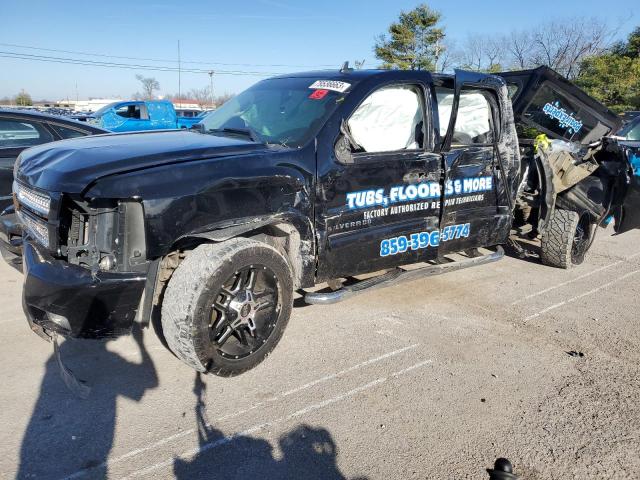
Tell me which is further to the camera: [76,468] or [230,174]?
[230,174]

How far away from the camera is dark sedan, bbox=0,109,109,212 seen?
5.57 meters

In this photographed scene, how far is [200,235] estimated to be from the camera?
10.1 ft

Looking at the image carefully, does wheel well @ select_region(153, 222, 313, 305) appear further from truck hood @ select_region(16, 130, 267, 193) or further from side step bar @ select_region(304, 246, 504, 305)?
truck hood @ select_region(16, 130, 267, 193)

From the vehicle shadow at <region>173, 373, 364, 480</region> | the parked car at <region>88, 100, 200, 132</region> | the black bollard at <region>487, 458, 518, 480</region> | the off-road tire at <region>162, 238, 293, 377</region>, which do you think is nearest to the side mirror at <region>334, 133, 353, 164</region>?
the off-road tire at <region>162, 238, 293, 377</region>

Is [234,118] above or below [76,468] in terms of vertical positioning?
above

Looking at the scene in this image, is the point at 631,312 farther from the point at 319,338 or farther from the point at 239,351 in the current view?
the point at 239,351

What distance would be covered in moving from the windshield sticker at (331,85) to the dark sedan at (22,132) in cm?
332

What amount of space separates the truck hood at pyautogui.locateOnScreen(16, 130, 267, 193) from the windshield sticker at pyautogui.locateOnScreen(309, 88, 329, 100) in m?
0.70

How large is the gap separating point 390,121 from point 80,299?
266cm

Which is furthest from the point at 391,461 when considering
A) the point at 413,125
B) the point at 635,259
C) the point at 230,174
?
the point at 635,259

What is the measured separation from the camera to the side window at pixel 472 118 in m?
4.58

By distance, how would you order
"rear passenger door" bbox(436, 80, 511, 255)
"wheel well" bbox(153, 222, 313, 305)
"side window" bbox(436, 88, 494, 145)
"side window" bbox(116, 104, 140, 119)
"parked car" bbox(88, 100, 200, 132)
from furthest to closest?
"side window" bbox(116, 104, 140, 119) → "parked car" bbox(88, 100, 200, 132) → "side window" bbox(436, 88, 494, 145) → "rear passenger door" bbox(436, 80, 511, 255) → "wheel well" bbox(153, 222, 313, 305)

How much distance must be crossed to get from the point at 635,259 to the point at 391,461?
218 inches

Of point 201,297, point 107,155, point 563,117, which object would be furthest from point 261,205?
point 563,117
